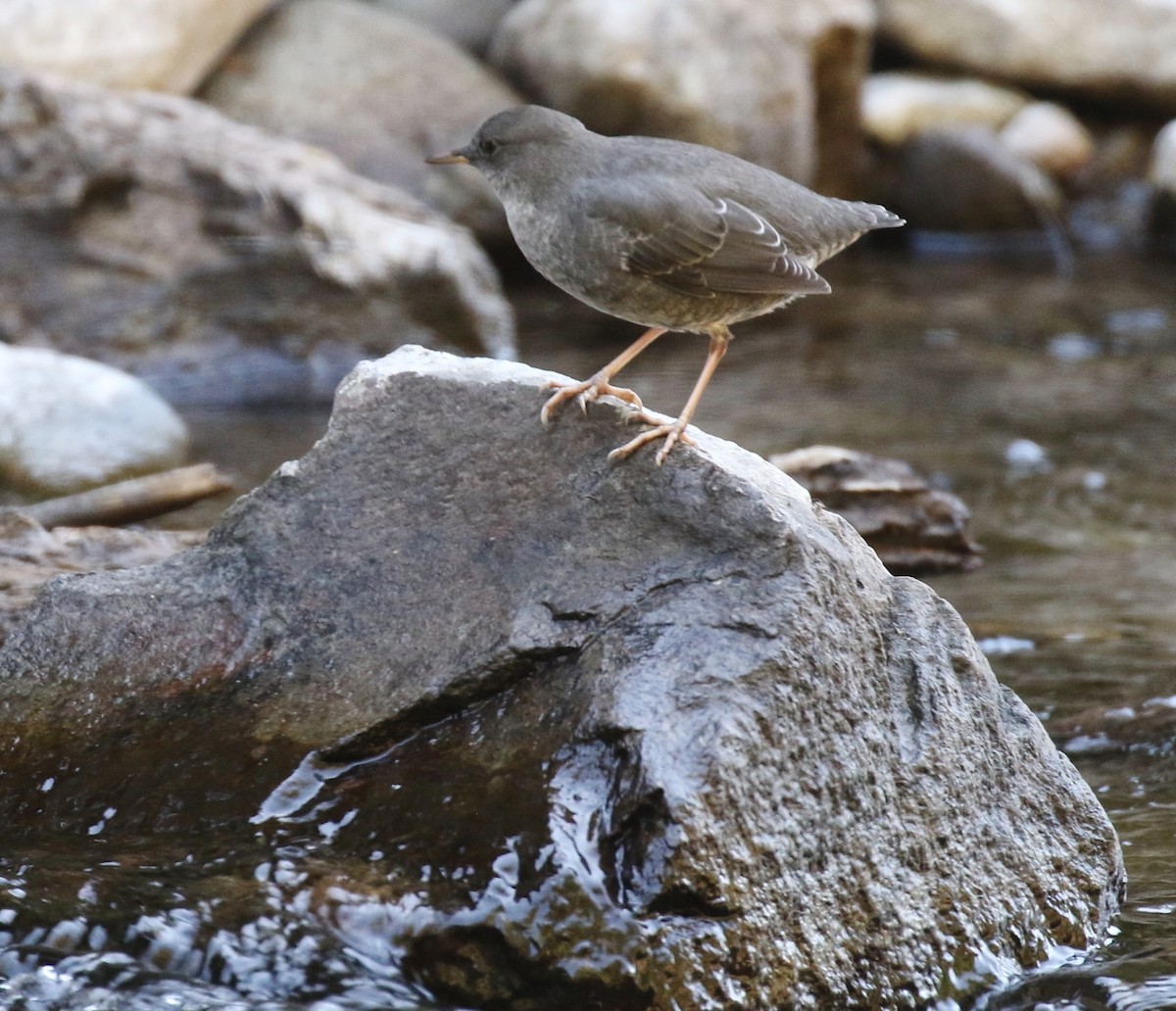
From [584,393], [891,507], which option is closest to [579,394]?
[584,393]

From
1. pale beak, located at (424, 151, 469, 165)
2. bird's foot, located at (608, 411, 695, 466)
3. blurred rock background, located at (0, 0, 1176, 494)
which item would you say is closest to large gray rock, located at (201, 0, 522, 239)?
blurred rock background, located at (0, 0, 1176, 494)

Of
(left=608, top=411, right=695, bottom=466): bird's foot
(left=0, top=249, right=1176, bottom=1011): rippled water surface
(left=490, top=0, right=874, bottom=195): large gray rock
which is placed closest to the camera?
(left=0, top=249, right=1176, bottom=1011): rippled water surface

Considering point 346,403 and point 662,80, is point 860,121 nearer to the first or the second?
point 662,80

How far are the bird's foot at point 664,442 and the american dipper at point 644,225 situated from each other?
0.35 ft

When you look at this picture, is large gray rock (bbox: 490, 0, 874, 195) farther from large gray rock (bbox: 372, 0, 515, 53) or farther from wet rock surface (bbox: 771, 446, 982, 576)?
wet rock surface (bbox: 771, 446, 982, 576)

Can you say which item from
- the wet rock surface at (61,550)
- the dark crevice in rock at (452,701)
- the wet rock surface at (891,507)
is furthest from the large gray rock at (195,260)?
the dark crevice in rock at (452,701)

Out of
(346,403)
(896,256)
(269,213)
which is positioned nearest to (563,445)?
(346,403)

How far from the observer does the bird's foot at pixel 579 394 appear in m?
3.24

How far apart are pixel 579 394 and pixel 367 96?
8319 mm

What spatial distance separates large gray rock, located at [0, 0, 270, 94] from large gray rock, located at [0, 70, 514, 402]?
1090mm

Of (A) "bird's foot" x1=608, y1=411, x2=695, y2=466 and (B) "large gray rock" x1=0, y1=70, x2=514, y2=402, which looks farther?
(B) "large gray rock" x1=0, y1=70, x2=514, y2=402

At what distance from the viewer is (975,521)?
263 inches

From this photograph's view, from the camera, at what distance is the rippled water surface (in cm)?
273

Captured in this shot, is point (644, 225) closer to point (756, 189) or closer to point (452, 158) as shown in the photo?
point (756, 189)
